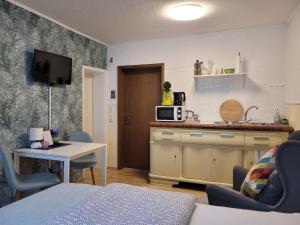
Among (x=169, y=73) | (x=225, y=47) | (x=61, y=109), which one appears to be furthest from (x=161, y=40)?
(x=61, y=109)

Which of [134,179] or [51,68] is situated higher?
[51,68]

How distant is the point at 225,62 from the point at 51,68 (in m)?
2.57

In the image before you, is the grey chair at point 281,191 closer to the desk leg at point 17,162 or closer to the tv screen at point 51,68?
the desk leg at point 17,162

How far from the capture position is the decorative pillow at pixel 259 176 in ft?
5.45

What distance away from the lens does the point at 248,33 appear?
11.7 ft

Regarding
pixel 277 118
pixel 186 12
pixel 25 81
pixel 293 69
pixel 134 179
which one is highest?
pixel 186 12

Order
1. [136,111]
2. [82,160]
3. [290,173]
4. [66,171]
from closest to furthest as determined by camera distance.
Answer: [290,173]
[66,171]
[82,160]
[136,111]

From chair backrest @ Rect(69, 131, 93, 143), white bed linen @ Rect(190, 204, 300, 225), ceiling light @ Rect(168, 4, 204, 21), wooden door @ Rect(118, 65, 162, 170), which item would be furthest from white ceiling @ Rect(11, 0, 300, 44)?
white bed linen @ Rect(190, 204, 300, 225)

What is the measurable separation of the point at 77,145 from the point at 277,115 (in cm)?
283

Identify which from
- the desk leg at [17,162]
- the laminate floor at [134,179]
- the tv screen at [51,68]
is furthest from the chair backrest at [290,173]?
the tv screen at [51,68]

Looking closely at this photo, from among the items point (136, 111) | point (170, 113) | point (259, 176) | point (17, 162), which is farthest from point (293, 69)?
point (17, 162)

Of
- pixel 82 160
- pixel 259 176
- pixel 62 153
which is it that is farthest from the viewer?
pixel 82 160

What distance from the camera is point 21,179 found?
2.43 metres

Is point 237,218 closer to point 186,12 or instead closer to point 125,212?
point 125,212
